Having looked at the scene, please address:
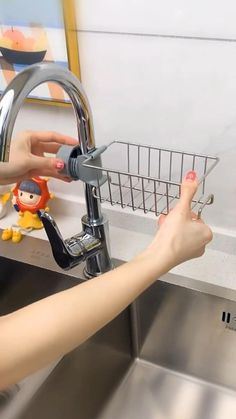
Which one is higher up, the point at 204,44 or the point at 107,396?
the point at 204,44

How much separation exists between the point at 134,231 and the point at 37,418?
13.8 inches

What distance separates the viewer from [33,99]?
0.80 metres

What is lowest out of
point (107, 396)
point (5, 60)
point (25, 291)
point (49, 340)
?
point (107, 396)

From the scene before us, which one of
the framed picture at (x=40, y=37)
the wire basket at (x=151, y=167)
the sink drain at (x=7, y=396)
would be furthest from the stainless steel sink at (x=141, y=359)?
the framed picture at (x=40, y=37)

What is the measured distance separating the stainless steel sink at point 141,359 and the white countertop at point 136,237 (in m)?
0.03

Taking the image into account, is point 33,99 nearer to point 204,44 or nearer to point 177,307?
point 204,44

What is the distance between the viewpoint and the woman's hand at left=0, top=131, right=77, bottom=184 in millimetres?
662

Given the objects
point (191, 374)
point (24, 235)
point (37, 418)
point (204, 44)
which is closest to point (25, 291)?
point (24, 235)

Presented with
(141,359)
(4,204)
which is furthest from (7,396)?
(4,204)

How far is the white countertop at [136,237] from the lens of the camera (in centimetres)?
72

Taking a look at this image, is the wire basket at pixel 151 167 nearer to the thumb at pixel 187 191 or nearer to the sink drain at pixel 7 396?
the thumb at pixel 187 191

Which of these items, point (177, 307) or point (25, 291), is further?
point (25, 291)

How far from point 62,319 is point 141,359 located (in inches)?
16.4

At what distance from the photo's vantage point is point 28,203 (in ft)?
2.74
